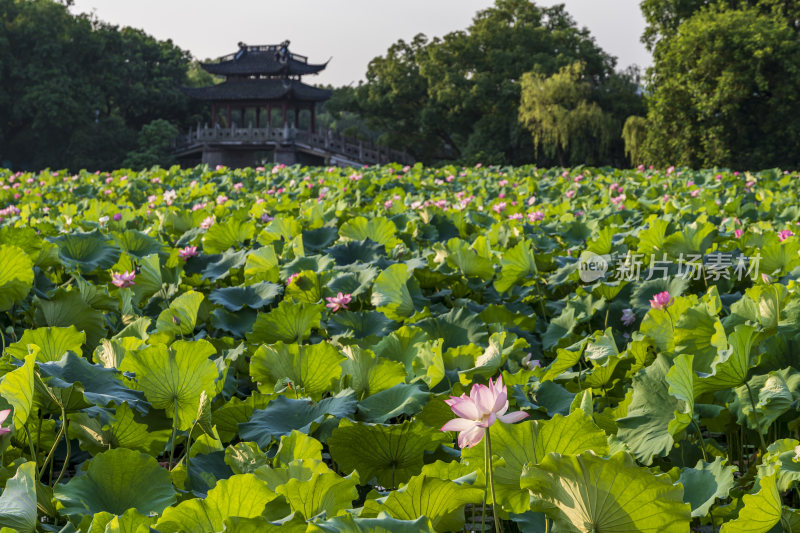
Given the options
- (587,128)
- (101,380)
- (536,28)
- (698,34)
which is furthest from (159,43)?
(101,380)

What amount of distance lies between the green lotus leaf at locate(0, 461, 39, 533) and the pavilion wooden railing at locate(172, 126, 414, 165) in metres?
26.0

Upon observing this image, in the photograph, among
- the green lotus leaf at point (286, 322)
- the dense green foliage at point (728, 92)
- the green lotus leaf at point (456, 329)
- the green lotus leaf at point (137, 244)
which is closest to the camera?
the green lotus leaf at point (286, 322)

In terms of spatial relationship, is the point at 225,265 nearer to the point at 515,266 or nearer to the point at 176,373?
the point at 515,266

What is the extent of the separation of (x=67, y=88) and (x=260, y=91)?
710 centimetres

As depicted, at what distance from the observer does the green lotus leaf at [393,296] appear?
76.5 inches

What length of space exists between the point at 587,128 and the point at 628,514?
73.0 ft

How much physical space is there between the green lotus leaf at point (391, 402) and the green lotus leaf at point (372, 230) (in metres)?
1.54

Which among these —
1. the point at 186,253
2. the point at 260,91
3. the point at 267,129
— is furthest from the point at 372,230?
the point at 260,91

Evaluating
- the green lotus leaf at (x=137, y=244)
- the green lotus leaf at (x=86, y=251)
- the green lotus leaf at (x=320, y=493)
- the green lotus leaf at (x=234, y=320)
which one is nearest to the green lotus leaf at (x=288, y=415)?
the green lotus leaf at (x=320, y=493)

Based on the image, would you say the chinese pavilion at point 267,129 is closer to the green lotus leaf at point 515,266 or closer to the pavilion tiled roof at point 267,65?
the pavilion tiled roof at point 267,65

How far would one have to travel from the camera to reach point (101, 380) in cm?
117

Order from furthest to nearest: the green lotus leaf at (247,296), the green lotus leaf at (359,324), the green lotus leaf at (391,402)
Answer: the green lotus leaf at (247,296), the green lotus leaf at (359,324), the green lotus leaf at (391,402)

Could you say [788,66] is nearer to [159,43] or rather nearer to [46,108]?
[46,108]

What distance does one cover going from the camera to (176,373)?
1.16 metres
